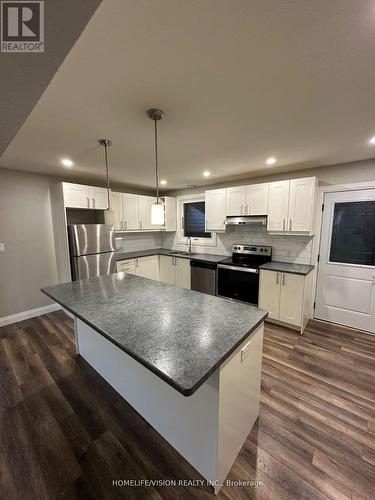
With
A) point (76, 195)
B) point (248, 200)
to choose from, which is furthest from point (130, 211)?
point (248, 200)

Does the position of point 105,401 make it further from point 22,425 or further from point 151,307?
point 151,307

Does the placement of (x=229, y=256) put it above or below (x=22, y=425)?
above

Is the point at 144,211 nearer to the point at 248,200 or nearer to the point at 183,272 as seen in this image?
the point at 183,272

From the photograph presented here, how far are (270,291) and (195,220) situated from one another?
2.29 m

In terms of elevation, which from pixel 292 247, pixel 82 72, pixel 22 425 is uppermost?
pixel 82 72

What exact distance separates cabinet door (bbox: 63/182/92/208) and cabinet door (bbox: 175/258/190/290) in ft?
6.63

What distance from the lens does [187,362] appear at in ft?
3.16

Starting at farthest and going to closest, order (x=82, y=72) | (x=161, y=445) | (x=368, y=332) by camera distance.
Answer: (x=368, y=332) < (x=161, y=445) < (x=82, y=72)

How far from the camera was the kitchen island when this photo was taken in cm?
102

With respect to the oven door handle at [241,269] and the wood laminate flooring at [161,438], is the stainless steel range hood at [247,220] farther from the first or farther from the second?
the wood laminate flooring at [161,438]

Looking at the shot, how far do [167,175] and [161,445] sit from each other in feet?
11.0

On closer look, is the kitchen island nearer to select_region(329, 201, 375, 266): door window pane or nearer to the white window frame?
select_region(329, 201, 375, 266): door window pane

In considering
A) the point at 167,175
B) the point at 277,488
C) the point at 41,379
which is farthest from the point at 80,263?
the point at 277,488

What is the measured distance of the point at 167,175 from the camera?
3443 mm
